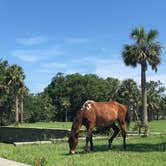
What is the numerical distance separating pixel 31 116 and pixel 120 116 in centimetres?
9813

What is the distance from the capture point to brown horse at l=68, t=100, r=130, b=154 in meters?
16.5

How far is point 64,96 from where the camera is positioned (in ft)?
422

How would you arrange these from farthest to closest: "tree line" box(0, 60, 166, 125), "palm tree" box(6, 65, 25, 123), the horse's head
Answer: "tree line" box(0, 60, 166, 125), "palm tree" box(6, 65, 25, 123), the horse's head

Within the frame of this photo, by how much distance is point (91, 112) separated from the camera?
17.0 m

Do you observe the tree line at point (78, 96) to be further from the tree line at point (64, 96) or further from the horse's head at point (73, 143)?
the horse's head at point (73, 143)

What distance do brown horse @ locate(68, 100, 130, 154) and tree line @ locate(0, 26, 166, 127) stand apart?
5716 centimetres

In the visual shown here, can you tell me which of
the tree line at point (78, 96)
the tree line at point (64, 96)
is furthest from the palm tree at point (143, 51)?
the tree line at point (78, 96)

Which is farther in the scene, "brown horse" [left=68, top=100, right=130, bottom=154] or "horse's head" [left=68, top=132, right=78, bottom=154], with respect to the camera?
"brown horse" [left=68, top=100, right=130, bottom=154]

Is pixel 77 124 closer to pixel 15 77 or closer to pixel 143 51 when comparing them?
pixel 143 51

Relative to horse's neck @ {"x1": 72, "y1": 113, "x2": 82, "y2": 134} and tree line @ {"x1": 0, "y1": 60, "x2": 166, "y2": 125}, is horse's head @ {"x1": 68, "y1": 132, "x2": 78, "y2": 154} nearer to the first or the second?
horse's neck @ {"x1": 72, "y1": 113, "x2": 82, "y2": 134}

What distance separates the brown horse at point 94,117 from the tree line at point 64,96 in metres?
57.2

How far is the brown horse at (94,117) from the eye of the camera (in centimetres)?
1647

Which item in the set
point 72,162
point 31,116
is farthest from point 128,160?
point 31,116

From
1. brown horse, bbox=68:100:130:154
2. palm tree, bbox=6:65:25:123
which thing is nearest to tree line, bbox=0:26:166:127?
palm tree, bbox=6:65:25:123
